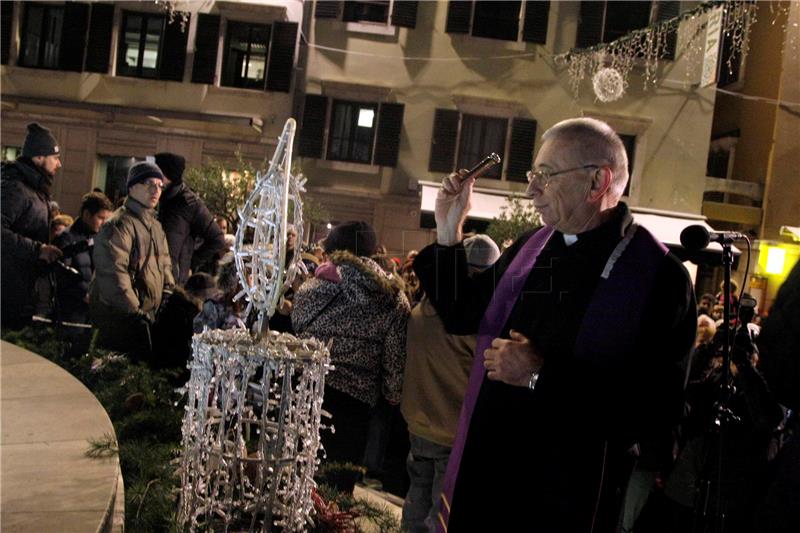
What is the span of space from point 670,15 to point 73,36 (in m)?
10.3

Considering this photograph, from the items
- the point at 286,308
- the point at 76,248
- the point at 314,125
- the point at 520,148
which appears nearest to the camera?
the point at 286,308

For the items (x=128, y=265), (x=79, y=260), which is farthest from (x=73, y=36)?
(x=128, y=265)

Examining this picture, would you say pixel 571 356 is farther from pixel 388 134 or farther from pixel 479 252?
pixel 388 134

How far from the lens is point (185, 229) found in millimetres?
5145

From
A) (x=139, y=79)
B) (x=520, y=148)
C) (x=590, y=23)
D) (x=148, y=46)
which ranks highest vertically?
(x=590, y=23)

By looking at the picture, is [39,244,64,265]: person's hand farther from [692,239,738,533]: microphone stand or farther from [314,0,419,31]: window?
[314,0,419,31]: window

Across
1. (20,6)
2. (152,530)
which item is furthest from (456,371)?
(20,6)

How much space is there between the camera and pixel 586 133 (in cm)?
202

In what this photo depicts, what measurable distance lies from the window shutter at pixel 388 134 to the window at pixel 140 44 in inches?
169

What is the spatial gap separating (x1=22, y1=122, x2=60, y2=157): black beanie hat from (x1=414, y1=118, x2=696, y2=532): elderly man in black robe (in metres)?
3.35

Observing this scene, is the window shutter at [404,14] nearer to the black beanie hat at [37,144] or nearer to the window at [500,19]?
the window at [500,19]

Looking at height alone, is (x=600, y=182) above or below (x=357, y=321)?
above

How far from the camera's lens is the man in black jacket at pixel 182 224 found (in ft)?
16.5

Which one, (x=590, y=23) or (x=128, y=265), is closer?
(x=128, y=265)
